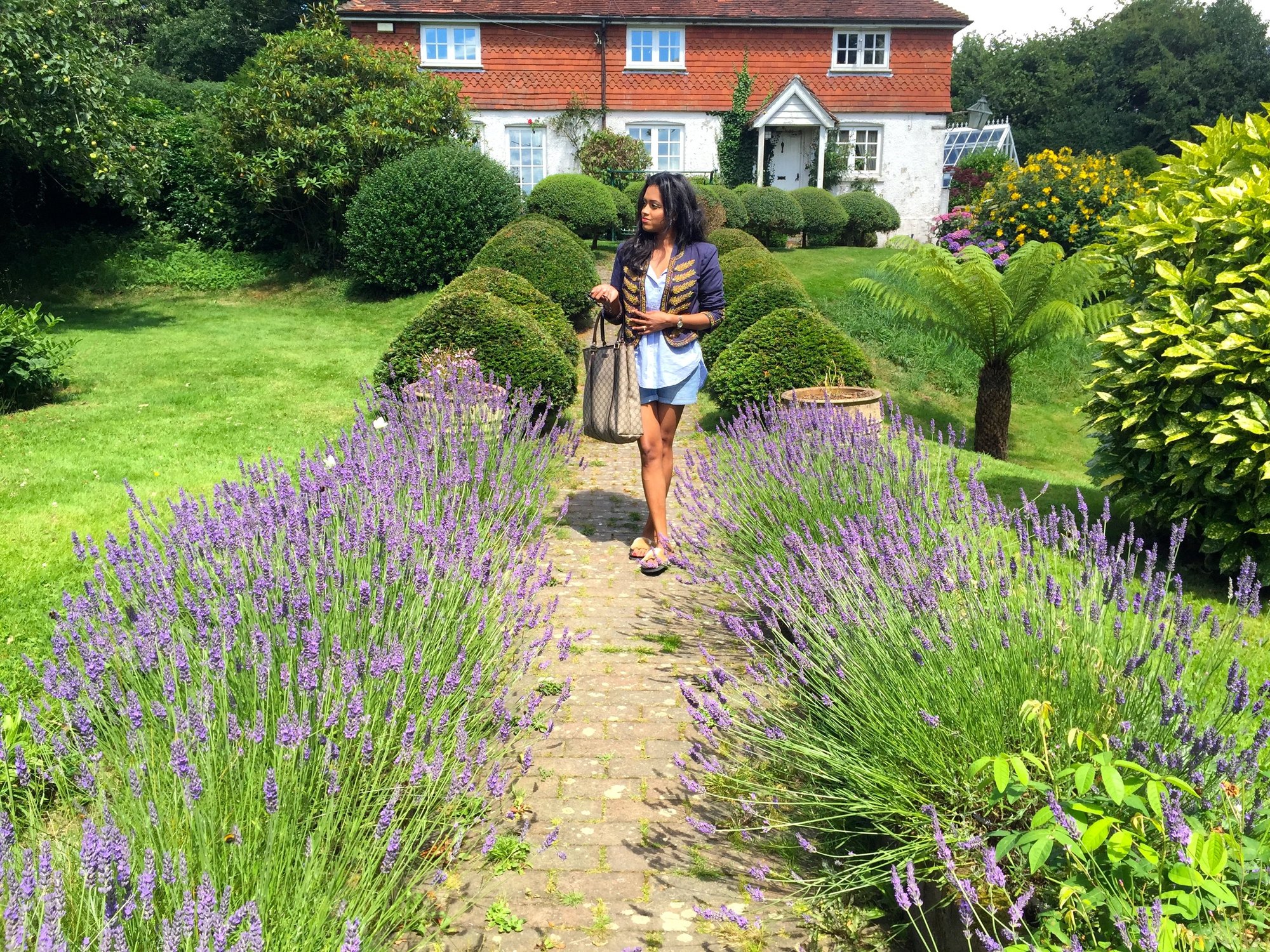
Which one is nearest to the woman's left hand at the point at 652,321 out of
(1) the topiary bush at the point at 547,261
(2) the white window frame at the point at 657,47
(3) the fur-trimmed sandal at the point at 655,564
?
(3) the fur-trimmed sandal at the point at 655,564

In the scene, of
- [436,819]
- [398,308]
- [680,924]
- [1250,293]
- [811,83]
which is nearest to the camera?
[436,819]

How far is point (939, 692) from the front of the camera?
2520mm

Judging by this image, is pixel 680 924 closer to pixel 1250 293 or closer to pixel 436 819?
pixel 436 819

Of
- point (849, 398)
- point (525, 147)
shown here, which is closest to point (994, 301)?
point (849, 398)

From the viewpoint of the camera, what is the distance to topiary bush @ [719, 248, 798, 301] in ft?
35.2

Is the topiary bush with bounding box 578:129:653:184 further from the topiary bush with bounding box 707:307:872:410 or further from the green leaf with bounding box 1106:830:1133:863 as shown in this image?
the green leaf with bounding box 1106:830:1133:863

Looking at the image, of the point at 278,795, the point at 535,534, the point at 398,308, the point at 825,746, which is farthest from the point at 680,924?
the point at 398,308

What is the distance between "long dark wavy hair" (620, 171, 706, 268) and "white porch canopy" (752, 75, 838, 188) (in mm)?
20666

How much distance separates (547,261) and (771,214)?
1021 centimetres

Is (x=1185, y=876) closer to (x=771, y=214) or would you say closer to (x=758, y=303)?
(x=758, y=303)

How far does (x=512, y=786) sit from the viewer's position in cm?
304

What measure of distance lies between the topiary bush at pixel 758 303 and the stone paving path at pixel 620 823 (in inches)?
205

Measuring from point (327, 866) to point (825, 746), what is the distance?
56.3 inches

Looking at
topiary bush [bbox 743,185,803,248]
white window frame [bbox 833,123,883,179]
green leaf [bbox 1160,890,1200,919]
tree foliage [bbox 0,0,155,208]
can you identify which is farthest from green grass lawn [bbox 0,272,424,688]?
white window frame [bbox 833,123,883,179]
